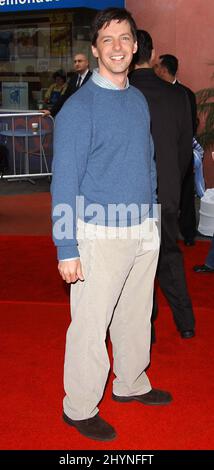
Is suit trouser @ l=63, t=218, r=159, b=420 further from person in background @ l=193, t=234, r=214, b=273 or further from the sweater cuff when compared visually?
person in background @ l=193, t=234, r=214, b=273

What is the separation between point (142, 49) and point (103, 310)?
1.58 meters

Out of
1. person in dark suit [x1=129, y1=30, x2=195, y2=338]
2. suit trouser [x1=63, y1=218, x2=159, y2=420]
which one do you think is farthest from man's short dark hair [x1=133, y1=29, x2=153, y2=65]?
suit trouser [x1=63, y1=218, x2=159, y2=420]

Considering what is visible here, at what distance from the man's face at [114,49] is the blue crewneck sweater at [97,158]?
0.08 m

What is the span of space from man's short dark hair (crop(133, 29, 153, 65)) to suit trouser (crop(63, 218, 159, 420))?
1150mm

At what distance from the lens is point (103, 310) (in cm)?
269

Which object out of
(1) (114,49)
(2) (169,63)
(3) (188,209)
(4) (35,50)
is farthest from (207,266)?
(4) (35,50)

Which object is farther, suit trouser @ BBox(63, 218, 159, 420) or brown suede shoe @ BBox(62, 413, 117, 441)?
brown suede shoe @ BBox(62, 413, 117, 441)

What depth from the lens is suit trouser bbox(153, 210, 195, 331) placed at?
3742 mm

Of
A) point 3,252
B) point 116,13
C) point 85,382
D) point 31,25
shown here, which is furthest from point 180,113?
point 31,25

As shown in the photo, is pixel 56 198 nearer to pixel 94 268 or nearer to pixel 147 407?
pixel 94 268

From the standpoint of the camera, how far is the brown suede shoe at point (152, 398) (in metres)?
3.17

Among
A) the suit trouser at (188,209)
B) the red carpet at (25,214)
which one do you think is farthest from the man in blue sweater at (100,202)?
the red carpet at (25,214)

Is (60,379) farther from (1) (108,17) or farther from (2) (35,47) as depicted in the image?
(2) (35,47)
